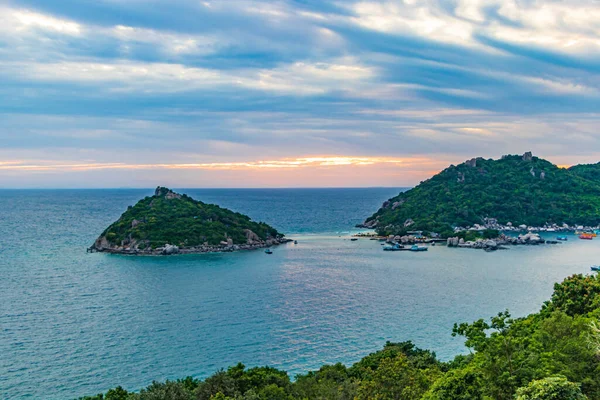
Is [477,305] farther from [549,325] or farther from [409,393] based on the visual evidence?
[409,393]

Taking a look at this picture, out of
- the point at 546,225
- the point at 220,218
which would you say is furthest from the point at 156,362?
the point at 546,225

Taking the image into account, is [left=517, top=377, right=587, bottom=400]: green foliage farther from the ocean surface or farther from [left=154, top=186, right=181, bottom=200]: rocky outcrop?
[left=154, top=186, right=181, bottom=200]: rocky outcrop

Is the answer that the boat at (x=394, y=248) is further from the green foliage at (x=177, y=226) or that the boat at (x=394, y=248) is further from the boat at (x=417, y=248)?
the green foliage at (x=177, y=226)

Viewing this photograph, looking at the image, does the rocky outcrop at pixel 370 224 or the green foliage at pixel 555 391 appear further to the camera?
the rocky outcrop at pixel 370 224

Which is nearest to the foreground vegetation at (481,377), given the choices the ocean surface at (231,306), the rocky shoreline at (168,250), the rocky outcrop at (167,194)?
the ocean surface at (231,306)

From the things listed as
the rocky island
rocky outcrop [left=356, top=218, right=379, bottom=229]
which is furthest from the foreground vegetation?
rocky outcrop [left=356, top=218, right=379, bottom=229]

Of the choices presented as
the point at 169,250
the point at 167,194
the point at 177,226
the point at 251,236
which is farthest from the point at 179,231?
the point at 167,194
